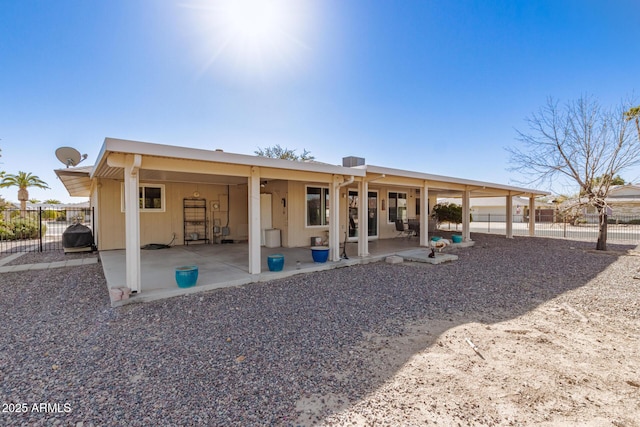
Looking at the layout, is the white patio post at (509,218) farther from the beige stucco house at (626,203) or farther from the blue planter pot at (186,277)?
the blue planter pot at (186,277)

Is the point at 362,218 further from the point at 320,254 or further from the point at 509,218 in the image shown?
the point at 509,218

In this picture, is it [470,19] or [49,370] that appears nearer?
[49,370]

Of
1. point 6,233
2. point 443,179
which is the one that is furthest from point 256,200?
point 6,233

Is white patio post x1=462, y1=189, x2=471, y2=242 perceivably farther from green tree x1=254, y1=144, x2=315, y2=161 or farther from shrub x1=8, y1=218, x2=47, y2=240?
shrub x1=8, y1=218, x2=47, y2=240

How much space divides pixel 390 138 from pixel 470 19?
7.13m

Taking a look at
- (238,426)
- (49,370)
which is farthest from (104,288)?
(238,426)

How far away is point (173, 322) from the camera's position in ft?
12.7

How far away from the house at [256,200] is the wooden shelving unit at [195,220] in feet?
0.10

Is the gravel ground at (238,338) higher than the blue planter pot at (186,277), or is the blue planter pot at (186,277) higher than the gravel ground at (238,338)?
the blue planter pot at (186,277)

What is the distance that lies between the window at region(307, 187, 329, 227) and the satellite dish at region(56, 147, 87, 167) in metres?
7.00

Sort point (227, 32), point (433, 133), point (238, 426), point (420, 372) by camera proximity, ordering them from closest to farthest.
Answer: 1. point (238, 426)
2. point (420, 372)
3. point (227, 32)
4. point (433, 133)

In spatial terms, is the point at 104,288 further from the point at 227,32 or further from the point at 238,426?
the point at 227,32

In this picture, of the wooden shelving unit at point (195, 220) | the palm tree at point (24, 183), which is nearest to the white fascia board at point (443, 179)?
the wooden shelving unit at point (195, 220)

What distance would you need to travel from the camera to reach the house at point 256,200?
5918 millimetres
